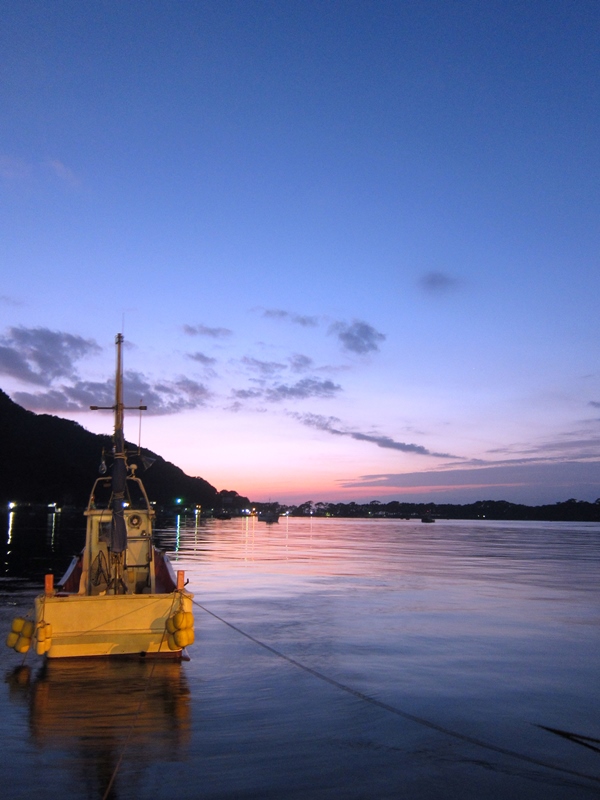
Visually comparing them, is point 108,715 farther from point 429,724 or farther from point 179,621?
point 429,724

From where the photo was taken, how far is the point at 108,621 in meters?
13.6

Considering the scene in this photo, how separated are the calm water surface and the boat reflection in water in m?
0.03

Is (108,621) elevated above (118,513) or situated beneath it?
situated beneath

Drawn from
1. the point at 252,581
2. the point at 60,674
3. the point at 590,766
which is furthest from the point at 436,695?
the point at 252,581

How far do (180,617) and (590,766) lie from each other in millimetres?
7653

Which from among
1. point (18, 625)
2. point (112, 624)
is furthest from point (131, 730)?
point (18, 625)

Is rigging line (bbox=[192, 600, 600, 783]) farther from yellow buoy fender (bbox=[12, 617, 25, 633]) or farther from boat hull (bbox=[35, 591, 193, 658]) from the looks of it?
yellow buoy fender (bbox=[12, 617, 25, 633])

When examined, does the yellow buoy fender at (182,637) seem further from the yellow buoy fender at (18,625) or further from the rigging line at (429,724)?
the yellow buoy fender at (18,625)

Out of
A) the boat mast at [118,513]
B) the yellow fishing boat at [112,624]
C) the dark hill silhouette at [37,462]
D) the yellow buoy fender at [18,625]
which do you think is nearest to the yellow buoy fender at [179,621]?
the yellow fishing boat at [112,624]

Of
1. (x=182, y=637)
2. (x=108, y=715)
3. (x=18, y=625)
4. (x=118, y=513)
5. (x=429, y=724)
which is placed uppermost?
(x=118, y=513)

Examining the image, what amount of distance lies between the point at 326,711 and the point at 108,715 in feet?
11.4

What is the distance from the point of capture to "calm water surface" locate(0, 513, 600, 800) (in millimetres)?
8344

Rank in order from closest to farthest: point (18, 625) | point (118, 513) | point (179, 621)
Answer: point (179, 621), point (18, 625), point (118, 513)

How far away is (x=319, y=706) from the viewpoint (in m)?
11.7
